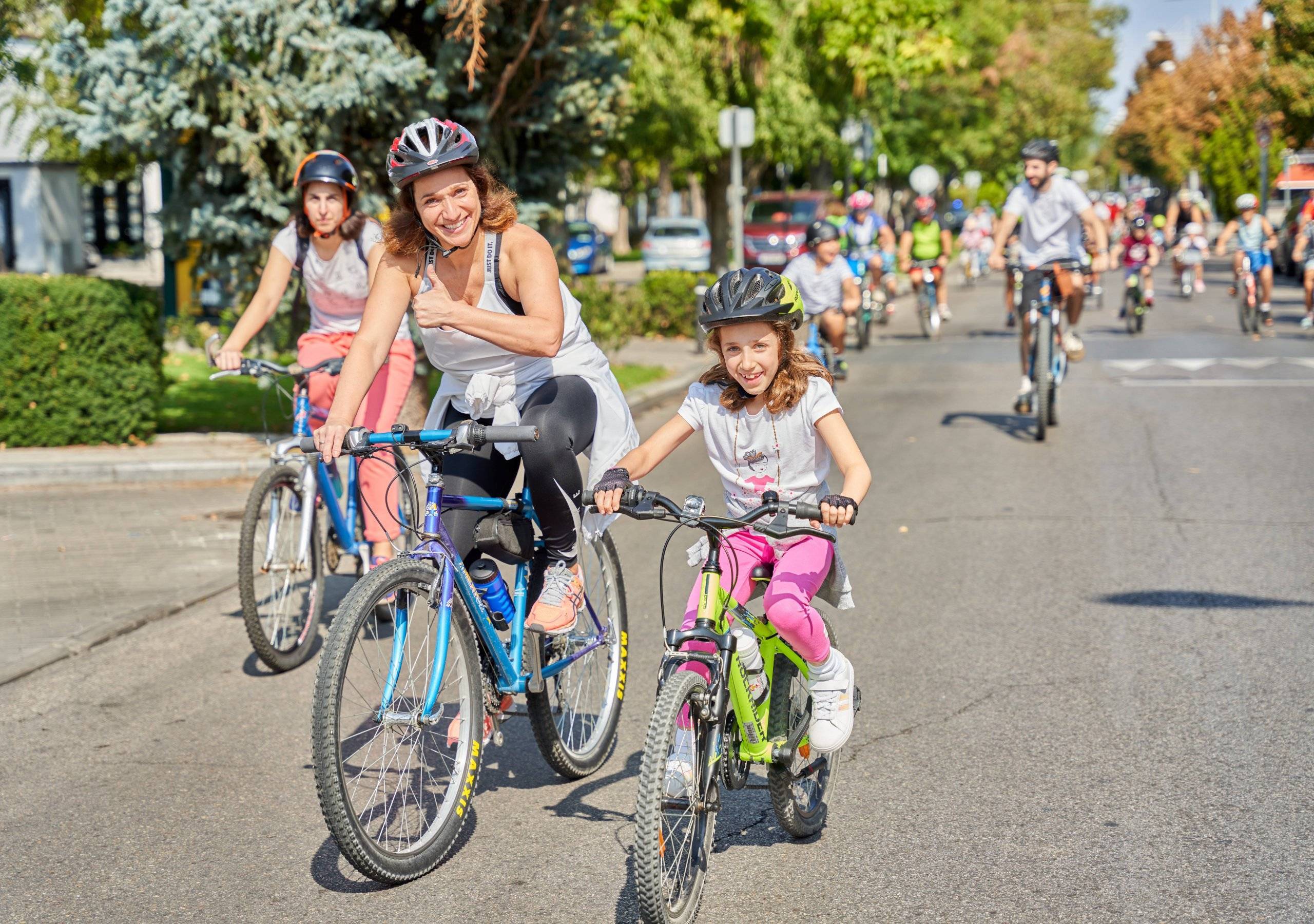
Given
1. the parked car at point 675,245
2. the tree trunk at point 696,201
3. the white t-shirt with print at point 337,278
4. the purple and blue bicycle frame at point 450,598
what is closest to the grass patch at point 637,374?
the white t-shirt with print at point 337,278

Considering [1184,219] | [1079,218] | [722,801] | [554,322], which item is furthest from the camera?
[1184,219]

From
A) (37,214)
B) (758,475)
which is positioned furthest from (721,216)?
(758,475)

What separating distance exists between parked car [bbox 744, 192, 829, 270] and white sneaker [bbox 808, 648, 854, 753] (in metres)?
23.5

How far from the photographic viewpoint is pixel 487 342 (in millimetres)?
4441

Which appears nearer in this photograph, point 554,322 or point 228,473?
point 554,322

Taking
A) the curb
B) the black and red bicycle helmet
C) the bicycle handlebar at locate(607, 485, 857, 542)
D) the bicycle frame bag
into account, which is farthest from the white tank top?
the curb

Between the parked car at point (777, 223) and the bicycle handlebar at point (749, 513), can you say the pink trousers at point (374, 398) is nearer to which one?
the bicycle handlebar at point (749, 513)

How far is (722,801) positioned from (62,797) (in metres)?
2.17

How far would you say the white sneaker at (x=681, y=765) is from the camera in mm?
3551

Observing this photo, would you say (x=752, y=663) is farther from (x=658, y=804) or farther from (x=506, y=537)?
(x=506, y=537)

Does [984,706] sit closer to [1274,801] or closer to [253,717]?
[1274,801]

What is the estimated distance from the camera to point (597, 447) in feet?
15.4

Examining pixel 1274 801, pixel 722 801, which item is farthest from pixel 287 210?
pixel 1274 801

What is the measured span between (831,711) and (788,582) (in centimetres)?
42
